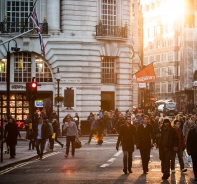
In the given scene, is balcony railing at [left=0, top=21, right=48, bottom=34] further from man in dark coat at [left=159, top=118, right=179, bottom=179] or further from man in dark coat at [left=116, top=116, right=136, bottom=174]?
man in dark coat at [left=159, top=118, right=179, bottom=179]

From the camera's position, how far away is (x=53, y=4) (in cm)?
5472

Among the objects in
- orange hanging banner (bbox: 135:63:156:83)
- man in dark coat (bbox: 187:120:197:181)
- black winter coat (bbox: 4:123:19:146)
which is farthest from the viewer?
orange hanging banner (bbox: 135:63:156:83)

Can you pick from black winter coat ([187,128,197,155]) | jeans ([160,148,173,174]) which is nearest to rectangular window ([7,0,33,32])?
jeans ([160,148,173,174])

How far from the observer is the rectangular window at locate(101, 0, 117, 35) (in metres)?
56.9

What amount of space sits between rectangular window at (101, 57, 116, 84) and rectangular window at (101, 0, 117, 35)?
2198 mm

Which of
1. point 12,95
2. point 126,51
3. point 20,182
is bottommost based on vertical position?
point 20,182

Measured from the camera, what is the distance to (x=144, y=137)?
23.0 metres

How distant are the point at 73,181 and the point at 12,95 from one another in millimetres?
35498

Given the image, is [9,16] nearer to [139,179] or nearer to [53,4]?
[53,4]

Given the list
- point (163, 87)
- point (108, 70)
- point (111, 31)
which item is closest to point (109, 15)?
point (111, 31)

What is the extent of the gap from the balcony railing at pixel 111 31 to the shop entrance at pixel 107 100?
4640 millimetres

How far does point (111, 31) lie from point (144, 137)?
34.9m

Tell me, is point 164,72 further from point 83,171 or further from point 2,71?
point 83,171

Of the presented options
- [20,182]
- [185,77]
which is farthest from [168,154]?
[185,77]
